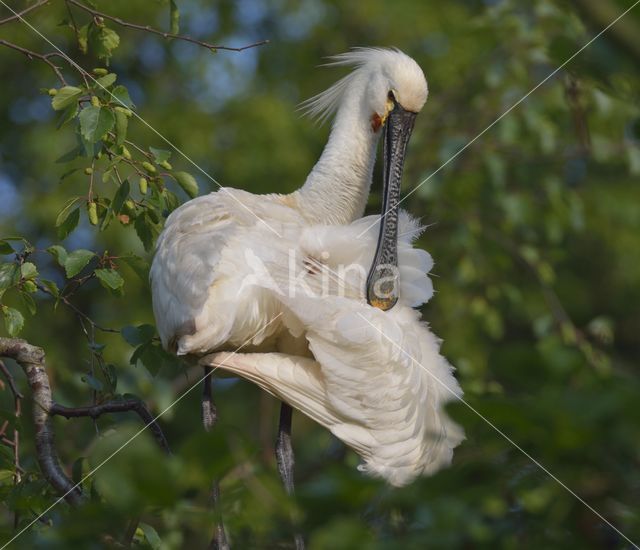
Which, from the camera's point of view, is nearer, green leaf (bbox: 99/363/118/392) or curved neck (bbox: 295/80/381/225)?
green leaf (bbox: 99/363/118/392)

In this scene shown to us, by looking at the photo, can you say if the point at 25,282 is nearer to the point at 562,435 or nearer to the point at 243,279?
the point at 243,279

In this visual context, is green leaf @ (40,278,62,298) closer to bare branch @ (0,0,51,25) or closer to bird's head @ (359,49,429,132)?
bare branch @ (0,0,51,25)

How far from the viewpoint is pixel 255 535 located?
177cm

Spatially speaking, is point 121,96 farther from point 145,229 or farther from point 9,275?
point 9,275

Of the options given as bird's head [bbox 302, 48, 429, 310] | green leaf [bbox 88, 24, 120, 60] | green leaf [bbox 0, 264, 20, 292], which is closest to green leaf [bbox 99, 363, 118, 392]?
green leaf [bbox 0, 264, 20, 292]

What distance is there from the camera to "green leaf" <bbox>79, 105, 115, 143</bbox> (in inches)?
116

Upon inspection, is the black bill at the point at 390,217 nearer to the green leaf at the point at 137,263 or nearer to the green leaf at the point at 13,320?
the green leaf at the point at 137,263

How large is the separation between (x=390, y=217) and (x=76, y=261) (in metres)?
1.23

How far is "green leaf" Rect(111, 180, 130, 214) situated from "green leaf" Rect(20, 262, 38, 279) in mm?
263

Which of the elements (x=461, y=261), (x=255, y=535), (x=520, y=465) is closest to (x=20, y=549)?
(x=255, y=535)

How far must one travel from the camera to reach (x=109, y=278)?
3141mm

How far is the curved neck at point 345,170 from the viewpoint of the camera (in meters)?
4.12

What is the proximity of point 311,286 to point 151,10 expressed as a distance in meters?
7.01

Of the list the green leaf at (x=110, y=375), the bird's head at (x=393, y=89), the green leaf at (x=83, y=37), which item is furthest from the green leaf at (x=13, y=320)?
the bird's head at (x=393, y=89)
